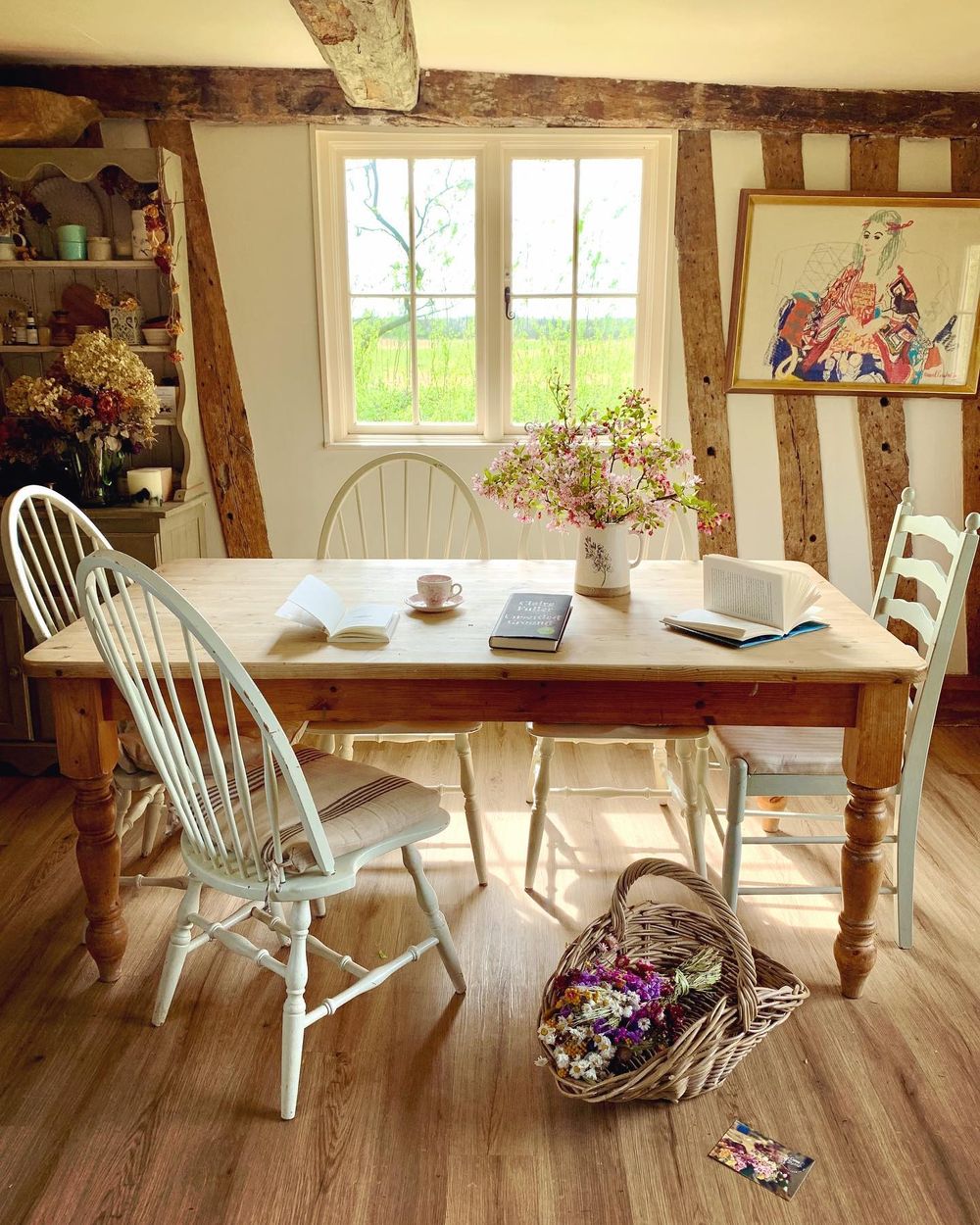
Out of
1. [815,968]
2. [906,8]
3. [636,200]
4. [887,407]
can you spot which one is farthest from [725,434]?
[815,968]

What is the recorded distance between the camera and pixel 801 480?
3613 mm

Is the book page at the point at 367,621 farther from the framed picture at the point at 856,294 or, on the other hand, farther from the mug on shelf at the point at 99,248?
the framed picture at the point at 856,294

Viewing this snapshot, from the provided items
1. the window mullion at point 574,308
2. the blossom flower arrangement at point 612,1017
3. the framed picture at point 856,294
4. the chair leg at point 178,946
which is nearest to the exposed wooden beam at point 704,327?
the framed picture at point 856,294

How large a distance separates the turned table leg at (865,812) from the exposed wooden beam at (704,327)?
174 centimetres

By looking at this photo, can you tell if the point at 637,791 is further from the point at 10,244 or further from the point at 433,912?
the point at 10,244

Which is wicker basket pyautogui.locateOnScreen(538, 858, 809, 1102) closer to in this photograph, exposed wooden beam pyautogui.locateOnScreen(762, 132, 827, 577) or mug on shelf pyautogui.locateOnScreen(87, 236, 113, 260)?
exposed wooden beam pyautogui.locateOnScreen(762, 132, 827, 577)

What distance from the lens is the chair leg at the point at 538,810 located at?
2.39 meters

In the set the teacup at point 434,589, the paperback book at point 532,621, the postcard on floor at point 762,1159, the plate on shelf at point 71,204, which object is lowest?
the postcard on floor at point 762,1159

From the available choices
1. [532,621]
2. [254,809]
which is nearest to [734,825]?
[532,621]

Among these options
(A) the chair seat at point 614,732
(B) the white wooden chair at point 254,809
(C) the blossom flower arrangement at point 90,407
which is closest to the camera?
(B) the white wooden chair at point 254,809

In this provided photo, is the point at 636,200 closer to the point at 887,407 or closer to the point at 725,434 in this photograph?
the point at 725,434

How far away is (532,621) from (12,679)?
1897 mm

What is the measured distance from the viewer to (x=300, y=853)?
1.70 meters

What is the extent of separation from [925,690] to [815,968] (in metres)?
0.67
